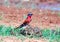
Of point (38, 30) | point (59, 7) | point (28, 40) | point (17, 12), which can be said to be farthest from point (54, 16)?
point (28, 40)

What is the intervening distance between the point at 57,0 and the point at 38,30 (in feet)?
31.4

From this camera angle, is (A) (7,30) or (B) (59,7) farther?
(B) (59,7)

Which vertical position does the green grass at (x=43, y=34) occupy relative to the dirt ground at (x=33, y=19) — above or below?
above

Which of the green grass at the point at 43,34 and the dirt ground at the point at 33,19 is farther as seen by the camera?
the dirt ground at the point at 33,19

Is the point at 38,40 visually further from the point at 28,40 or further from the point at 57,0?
the point at 57,0

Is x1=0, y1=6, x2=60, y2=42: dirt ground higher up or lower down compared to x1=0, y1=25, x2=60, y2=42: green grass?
lower down

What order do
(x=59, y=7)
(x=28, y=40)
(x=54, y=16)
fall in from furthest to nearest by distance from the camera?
(x=59, y=7)
(x=54, y=16)
(x=28, y=40)

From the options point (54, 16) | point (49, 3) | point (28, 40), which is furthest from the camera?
point (49, 3)

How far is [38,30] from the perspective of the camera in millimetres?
7207

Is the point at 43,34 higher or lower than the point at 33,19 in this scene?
higher

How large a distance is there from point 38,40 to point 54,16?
5.11m

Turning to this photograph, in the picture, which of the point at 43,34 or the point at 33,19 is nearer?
the point at 43,34

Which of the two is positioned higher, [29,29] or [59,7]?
[29,29]

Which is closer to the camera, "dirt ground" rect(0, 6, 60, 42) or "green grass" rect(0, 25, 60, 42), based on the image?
"green grass" rect(0, 25, 60, 42)
